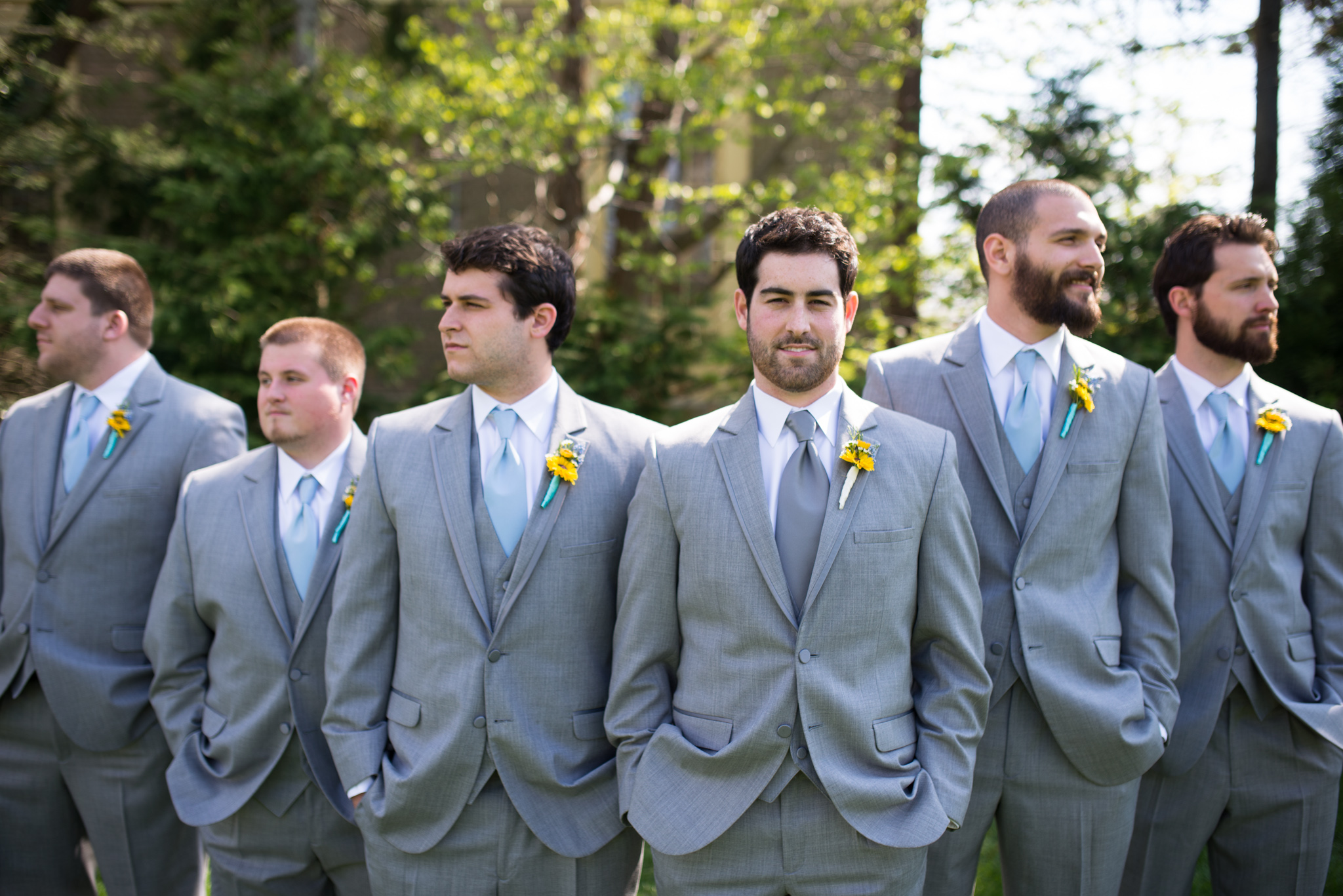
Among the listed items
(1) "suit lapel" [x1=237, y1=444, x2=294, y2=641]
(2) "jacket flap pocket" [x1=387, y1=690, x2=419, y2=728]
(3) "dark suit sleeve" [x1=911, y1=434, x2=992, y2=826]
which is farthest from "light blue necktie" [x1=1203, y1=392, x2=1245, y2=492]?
(1) "suit lapel" [x1=237, y1=444, x2=294, y2=641]

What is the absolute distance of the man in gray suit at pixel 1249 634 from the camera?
322cm

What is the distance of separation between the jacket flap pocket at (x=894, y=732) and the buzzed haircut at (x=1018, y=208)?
155 centimetres

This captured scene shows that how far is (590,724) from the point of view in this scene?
9.34 feet

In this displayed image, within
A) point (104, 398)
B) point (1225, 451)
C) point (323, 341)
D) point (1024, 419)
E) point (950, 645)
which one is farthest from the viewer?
point (104, 398)

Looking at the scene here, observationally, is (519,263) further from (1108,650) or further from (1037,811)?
(1037,811)

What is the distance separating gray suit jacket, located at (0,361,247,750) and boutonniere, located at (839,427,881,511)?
2.76m

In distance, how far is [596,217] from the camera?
34.0ft

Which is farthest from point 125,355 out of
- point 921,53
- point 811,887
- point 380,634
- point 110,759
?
point 921,53

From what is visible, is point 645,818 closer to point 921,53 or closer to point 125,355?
point 125,355

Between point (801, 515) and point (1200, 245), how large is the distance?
7.04 feet

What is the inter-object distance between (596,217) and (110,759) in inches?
309

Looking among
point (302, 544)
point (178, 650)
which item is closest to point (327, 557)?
point (302, 544)

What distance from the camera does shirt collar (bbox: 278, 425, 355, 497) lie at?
345 cm

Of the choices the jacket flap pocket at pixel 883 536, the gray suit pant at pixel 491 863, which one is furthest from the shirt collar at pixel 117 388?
the jacket flap pocket at pixel 883 536
